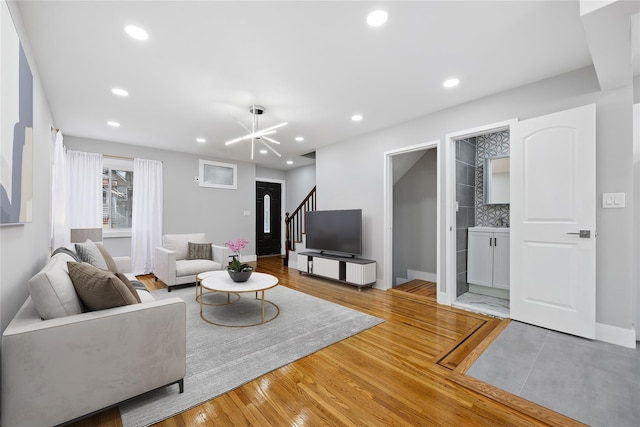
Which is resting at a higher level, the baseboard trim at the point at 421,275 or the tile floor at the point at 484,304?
the baseboard trim at the point at 421,275

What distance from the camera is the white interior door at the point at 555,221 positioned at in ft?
8.37

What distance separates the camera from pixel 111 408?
5.40 feet

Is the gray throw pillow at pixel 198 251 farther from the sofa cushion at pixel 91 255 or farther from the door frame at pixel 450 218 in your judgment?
the door frame at pixel 450 218

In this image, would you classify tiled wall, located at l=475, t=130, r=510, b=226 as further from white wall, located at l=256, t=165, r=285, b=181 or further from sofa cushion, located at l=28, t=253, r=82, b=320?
white wall, located at l=256, t=165, r=285, b=181

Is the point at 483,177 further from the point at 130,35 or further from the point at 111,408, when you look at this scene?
the point at 111,408

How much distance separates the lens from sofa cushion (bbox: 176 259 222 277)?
4.20 meters

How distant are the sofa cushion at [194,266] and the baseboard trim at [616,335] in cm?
463

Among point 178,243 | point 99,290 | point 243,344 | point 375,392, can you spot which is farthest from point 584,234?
point 178,243

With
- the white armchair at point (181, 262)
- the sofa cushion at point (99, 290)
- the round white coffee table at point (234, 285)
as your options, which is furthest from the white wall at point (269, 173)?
the sofa cushion at point (99, 290)

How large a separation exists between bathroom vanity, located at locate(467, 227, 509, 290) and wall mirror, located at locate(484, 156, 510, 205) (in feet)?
1.60

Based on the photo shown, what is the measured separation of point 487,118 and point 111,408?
4244 mm

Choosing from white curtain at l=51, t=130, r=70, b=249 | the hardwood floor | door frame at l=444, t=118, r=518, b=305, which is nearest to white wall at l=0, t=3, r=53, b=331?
the hardwood floor

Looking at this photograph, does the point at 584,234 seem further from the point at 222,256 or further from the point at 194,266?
the point at 194,266

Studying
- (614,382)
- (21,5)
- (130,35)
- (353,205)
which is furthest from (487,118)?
(21,5)
